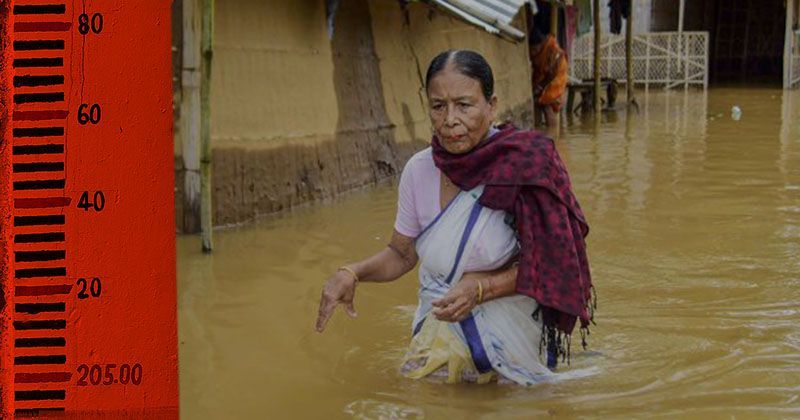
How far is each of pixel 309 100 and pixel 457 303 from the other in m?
4.56

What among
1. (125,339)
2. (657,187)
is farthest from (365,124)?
(125,339)

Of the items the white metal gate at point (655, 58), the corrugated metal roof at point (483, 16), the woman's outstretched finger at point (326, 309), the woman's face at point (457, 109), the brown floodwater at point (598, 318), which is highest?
the white metal gate at point (655, 58)

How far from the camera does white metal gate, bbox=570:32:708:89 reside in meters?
22.6

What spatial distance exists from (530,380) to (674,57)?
2046 centimetres

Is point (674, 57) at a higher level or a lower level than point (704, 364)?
higher

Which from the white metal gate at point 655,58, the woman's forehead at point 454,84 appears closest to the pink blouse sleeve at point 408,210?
the woman's forehead at point 454,84

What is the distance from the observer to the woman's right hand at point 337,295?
329 centimetres

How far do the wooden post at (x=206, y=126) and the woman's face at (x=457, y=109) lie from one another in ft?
8.82

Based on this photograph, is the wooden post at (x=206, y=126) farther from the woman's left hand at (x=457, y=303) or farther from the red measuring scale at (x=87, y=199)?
the red measuring scale at (x=87, y=199)

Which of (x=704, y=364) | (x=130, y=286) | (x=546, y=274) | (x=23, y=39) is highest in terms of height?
(x=23, y=39)

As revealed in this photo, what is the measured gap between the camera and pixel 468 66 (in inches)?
129

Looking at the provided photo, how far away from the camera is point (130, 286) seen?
5.42 ft

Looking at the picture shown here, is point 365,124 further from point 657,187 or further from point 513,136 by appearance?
point 513,136

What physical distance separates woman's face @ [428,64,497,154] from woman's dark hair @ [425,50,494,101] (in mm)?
13
